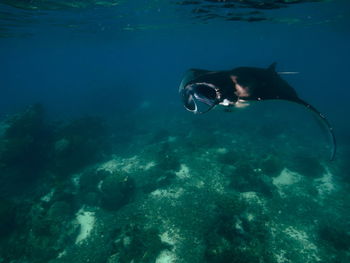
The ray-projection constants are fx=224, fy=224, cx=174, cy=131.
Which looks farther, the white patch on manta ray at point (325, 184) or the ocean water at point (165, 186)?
the white patch on manta ray at point (325, 184)

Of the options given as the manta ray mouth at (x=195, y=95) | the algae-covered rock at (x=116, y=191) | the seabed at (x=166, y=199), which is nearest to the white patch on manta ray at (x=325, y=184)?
the seabed at (x=166, y=199)

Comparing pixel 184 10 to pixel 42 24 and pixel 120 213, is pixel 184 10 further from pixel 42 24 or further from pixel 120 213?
pixel 120 213

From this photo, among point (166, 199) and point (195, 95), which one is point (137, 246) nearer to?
point (166, 199)

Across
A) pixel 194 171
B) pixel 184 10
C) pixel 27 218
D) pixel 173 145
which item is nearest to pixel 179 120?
pixel 173 145

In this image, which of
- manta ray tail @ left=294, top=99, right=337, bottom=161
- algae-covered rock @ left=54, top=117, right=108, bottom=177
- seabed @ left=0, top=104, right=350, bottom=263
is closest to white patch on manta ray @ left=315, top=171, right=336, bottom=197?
seabed @ left=0, top=104, right=350, bottom=263

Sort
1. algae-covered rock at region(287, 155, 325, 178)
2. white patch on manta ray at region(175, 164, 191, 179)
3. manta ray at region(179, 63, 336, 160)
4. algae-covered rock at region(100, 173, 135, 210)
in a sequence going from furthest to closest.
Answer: algae-covered rock at region(287, 155, 325, 178), white patch on manta ray at region(175, 164, 191, 179), algae-covered rock at region(100, 173, 135, 210), manta ray at region(179, 63, 336, 160)

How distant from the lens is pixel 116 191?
13.2 meters

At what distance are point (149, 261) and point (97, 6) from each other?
20364 millimetres

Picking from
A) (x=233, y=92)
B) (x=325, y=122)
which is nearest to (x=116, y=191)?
(x=233, y=92)

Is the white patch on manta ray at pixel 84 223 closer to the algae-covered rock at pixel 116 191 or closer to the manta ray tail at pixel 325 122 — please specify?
the algae-covered rock at pixel 116 191

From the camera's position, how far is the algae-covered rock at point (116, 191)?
13.1 metres

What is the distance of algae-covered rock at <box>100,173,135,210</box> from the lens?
1307cm

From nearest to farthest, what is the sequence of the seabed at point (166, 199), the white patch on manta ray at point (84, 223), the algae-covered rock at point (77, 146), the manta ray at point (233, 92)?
the manta ray at point (233, 92) → the seabed at point (166, 199) → the white patch on manta ray at point (84, 223) → the algae-covered rock at point (77, 146)

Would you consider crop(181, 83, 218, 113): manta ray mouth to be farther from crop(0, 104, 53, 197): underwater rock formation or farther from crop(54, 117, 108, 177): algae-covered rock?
crop(0, 104, 53, 197): underwater rock formation
